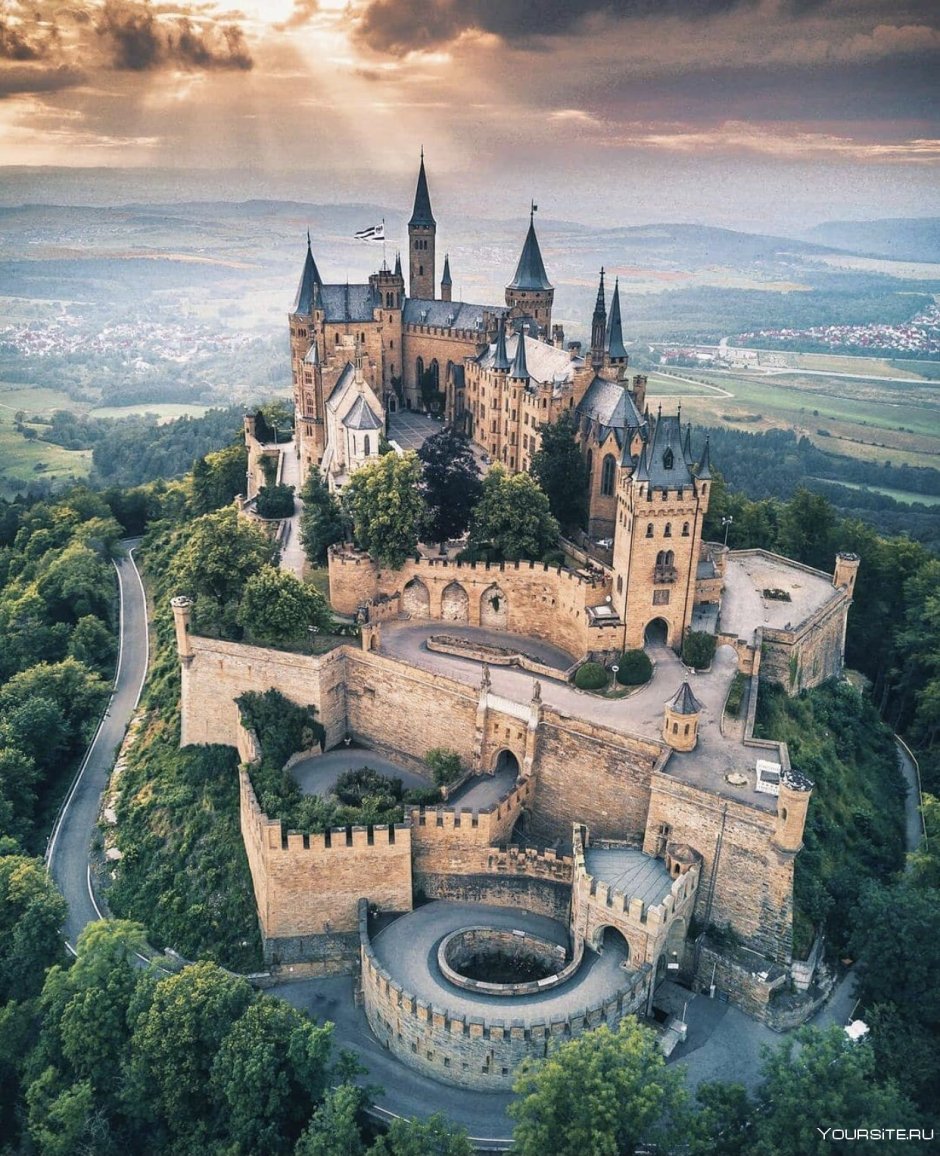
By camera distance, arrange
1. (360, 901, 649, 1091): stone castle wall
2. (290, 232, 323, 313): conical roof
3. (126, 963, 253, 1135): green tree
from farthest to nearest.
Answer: (290, 232, 323, 313): conical roof, (126, 963, 253, 1135): green tree, (360, 901, 649, 1091): stone castle wall

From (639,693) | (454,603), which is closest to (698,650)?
(639,693)

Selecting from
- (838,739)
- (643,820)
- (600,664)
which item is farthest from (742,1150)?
(838,739)

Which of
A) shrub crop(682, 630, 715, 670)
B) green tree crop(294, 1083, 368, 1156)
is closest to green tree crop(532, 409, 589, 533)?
shrub crop(682, 630, 715, 670)

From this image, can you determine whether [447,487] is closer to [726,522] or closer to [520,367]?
[520,367]

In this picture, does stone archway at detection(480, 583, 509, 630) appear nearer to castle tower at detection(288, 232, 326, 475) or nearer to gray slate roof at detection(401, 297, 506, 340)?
castle tower at detection(288, 232, 326, 475)

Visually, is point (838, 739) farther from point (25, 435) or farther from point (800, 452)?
point (25, 435)

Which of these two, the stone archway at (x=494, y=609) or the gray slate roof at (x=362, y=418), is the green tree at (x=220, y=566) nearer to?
the gray slate roof at (x=362, y=418)
